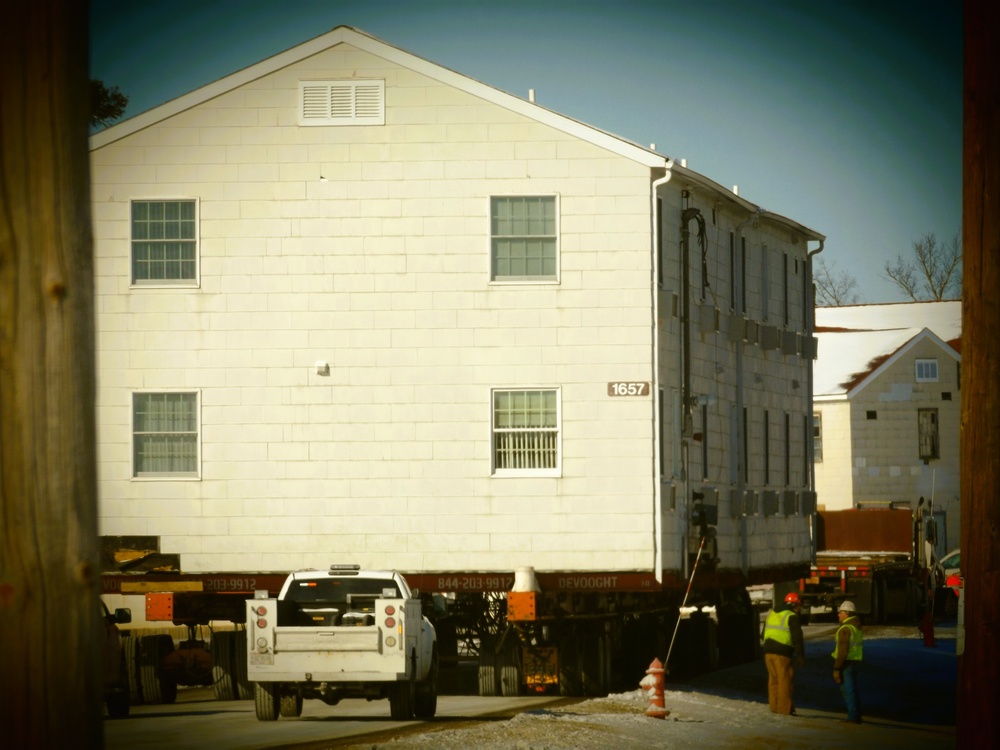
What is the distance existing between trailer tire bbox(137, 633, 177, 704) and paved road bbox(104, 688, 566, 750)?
29 cm

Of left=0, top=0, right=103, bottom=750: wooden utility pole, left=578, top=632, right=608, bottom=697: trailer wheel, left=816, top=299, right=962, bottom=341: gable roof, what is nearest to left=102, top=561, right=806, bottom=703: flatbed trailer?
left=578, top=632, right=608, bottom=697: trailer wheel

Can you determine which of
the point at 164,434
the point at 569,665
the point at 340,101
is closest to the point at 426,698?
the point at 569,665

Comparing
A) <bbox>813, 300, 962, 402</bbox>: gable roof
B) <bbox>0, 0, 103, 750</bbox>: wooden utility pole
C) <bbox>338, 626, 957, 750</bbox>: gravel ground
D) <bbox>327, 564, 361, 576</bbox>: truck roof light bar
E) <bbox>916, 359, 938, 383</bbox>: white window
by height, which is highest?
<bbox>813, 300, 962, 402</bbox>: gable roof

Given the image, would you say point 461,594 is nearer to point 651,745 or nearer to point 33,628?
point 651,745

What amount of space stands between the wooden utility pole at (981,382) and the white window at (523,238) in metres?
18.6

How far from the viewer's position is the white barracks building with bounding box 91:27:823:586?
24750mm

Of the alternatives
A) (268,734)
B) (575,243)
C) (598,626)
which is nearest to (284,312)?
(575,243)

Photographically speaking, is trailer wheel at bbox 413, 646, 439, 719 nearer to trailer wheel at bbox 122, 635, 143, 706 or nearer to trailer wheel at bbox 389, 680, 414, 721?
trailer wheel at bbox 389, 680, 414, 721

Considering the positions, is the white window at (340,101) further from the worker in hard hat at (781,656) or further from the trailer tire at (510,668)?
the worker in hard hat at (781,656)

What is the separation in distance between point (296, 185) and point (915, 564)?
2476cm

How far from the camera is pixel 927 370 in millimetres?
65812

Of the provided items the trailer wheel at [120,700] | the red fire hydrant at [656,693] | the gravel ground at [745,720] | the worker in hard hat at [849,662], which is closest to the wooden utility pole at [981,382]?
the gravel ground at [745,720]

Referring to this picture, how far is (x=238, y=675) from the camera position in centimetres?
2459

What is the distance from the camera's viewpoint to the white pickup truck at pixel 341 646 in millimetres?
19141
